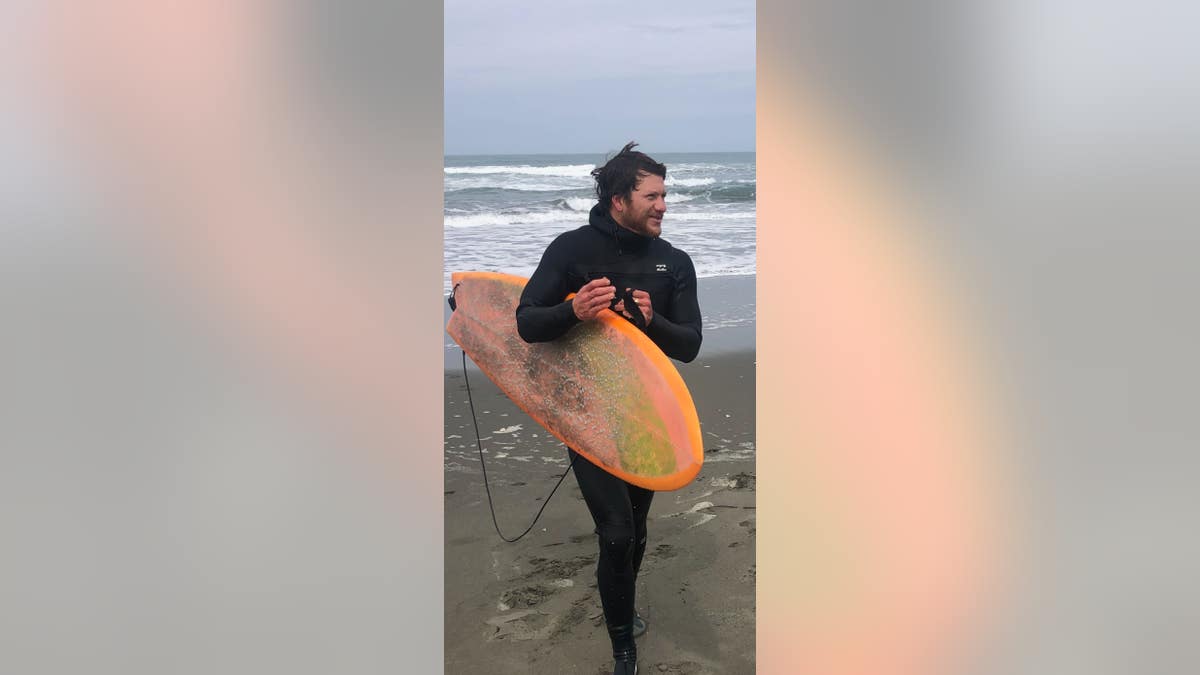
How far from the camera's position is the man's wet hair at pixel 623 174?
2.45 meters

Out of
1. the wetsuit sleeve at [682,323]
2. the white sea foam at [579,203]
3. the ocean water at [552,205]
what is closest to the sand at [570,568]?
the wetsuit sleeve at [682,323]

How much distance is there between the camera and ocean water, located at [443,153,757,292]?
9438mm

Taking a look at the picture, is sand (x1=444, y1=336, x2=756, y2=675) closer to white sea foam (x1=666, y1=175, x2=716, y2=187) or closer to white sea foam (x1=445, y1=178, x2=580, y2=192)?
white sea foam (x1=445, y1=178, x2=580, y2=192)

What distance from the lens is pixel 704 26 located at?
11898 millimetres

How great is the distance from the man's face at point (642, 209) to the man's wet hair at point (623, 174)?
0.04ft

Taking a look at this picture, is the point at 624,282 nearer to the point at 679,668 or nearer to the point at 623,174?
the point at 623,174

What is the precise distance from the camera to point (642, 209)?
8.00ft

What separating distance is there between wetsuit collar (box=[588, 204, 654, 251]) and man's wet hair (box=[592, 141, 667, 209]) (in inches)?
1.5

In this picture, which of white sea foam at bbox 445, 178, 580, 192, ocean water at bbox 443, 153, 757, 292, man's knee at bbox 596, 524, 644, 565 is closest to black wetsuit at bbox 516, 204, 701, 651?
man's knee at bbox 596, 524, 644, 565

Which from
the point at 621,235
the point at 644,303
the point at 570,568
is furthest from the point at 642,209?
the point at 570,568
